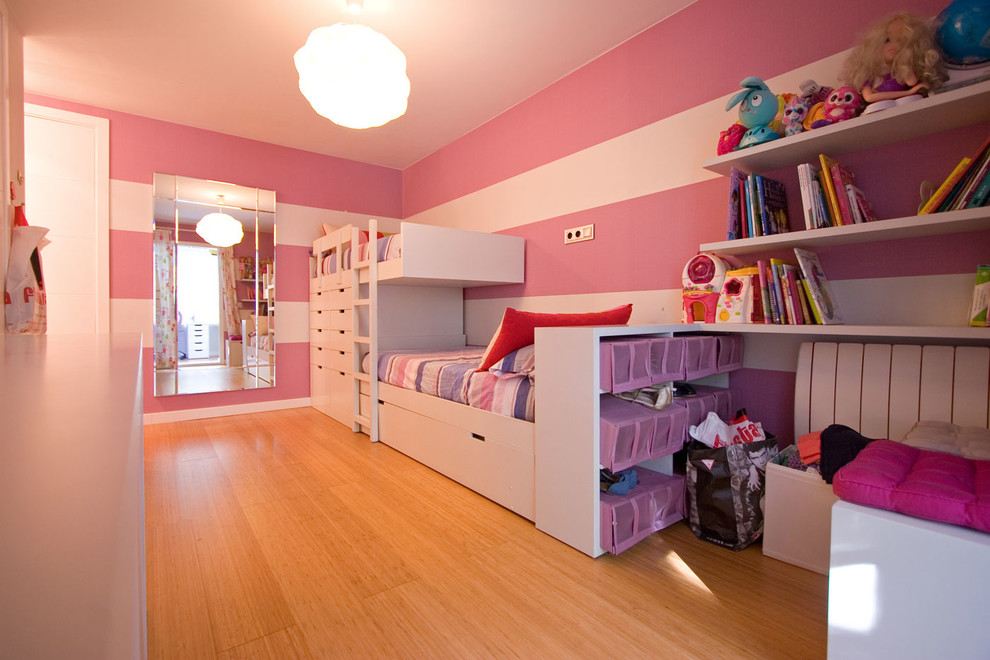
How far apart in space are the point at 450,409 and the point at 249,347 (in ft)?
7.90

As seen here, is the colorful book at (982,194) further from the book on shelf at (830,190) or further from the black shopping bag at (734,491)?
the black shopping bag at (734,491)

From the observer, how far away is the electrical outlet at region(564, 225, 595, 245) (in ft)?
8.77

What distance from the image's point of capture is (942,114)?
1420 mm

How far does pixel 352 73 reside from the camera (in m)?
2.07

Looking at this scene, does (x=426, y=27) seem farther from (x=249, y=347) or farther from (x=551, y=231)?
(x=249, y=347)

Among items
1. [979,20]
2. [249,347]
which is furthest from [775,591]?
[249,347]

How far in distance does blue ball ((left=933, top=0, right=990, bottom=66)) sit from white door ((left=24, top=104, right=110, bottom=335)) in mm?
4402

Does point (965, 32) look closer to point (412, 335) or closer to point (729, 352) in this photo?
point (729, 352)

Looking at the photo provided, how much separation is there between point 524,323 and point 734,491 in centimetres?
99

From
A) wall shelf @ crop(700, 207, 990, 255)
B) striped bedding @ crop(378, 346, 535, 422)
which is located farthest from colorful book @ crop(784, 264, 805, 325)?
striped bedding @ crop(378, 346, 535, 422)

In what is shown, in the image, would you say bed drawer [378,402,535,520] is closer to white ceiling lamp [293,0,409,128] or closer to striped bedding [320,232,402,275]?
striped bedding [320,232,402,275]

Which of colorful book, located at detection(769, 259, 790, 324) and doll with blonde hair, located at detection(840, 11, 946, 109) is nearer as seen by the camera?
doll with blonde hair, located at detection(840, 11, 946, 109)

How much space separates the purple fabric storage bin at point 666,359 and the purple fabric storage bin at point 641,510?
1.37ft

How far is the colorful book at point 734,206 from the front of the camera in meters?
1.83
